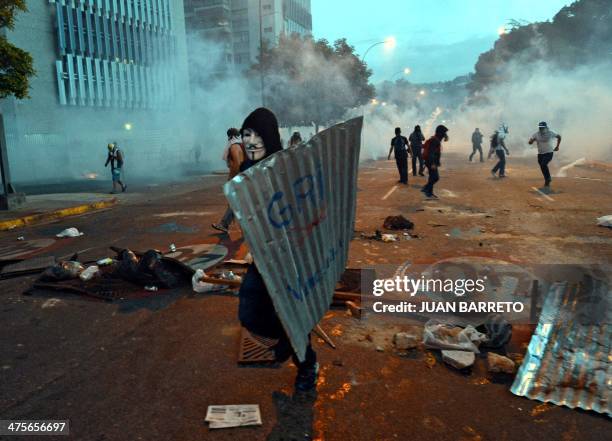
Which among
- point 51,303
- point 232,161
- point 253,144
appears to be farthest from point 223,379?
point 232,161

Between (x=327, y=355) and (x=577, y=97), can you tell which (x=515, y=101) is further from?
(x=327, y=355)

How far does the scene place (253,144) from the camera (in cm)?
271

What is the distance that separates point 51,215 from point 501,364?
10.4 metres

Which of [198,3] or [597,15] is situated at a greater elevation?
[198,3]

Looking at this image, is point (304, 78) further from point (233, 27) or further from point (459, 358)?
point (459, 358)

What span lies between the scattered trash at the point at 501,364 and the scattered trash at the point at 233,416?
1.66 m

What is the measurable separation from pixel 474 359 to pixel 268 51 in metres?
34.2

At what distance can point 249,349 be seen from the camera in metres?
3.46

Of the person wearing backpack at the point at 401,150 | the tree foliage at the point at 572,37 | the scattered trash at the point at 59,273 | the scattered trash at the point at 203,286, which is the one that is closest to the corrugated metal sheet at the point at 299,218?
the scattered trash at the point at 203,286

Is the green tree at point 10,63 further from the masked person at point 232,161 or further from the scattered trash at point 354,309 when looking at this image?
the scattered trash at point 354,309

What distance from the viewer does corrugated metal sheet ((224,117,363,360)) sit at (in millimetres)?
2002

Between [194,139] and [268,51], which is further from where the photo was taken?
[194,139]

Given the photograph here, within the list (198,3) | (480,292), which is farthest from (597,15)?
(480,292)

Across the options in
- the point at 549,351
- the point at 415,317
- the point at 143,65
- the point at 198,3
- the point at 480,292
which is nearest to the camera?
the point at 549,351
